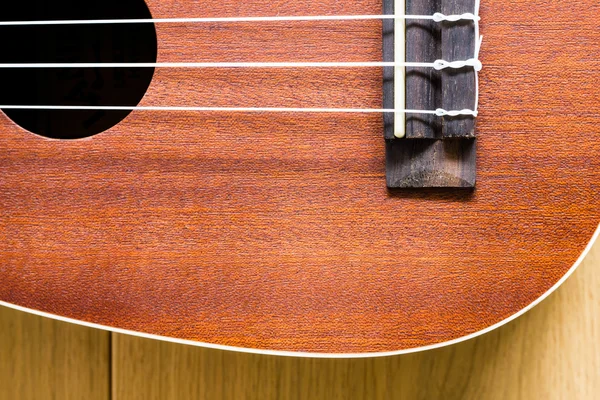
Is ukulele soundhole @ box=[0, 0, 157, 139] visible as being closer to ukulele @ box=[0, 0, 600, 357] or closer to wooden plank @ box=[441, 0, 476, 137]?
ukulele @ box=[0, 0, 600, 357]

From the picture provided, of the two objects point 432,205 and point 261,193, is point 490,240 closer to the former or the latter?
point 432,205

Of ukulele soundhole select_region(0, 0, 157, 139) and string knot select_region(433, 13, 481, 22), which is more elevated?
ukulele soundhole select_region(0, 0, 157, 139)

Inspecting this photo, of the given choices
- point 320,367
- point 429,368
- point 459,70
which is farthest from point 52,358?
point 459,70

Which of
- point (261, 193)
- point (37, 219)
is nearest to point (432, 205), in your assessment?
point (261, 193)

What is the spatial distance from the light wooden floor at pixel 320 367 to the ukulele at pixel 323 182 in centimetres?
14

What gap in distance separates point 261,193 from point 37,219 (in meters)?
0.20

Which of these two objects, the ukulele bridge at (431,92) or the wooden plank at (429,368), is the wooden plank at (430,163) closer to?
the ukulele bridge at (431,92)

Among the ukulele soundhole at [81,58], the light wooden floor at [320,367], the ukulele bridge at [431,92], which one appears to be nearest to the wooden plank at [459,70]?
the ukulele bridge at [431,92]

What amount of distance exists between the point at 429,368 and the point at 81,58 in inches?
20.5

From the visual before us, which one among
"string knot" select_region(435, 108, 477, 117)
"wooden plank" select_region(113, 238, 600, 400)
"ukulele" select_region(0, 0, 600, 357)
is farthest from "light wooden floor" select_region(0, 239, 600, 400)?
"string knot" select_region(435, 108, 477, 117)

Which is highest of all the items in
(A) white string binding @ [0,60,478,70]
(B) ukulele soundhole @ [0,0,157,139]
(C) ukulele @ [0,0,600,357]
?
(B) ukulele soundhole @ [0,0,157,139]

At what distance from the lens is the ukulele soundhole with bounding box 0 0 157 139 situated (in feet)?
2.21

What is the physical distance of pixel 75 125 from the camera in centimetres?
67

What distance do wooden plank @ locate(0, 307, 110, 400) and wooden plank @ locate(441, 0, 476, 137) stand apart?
1.46 feet
